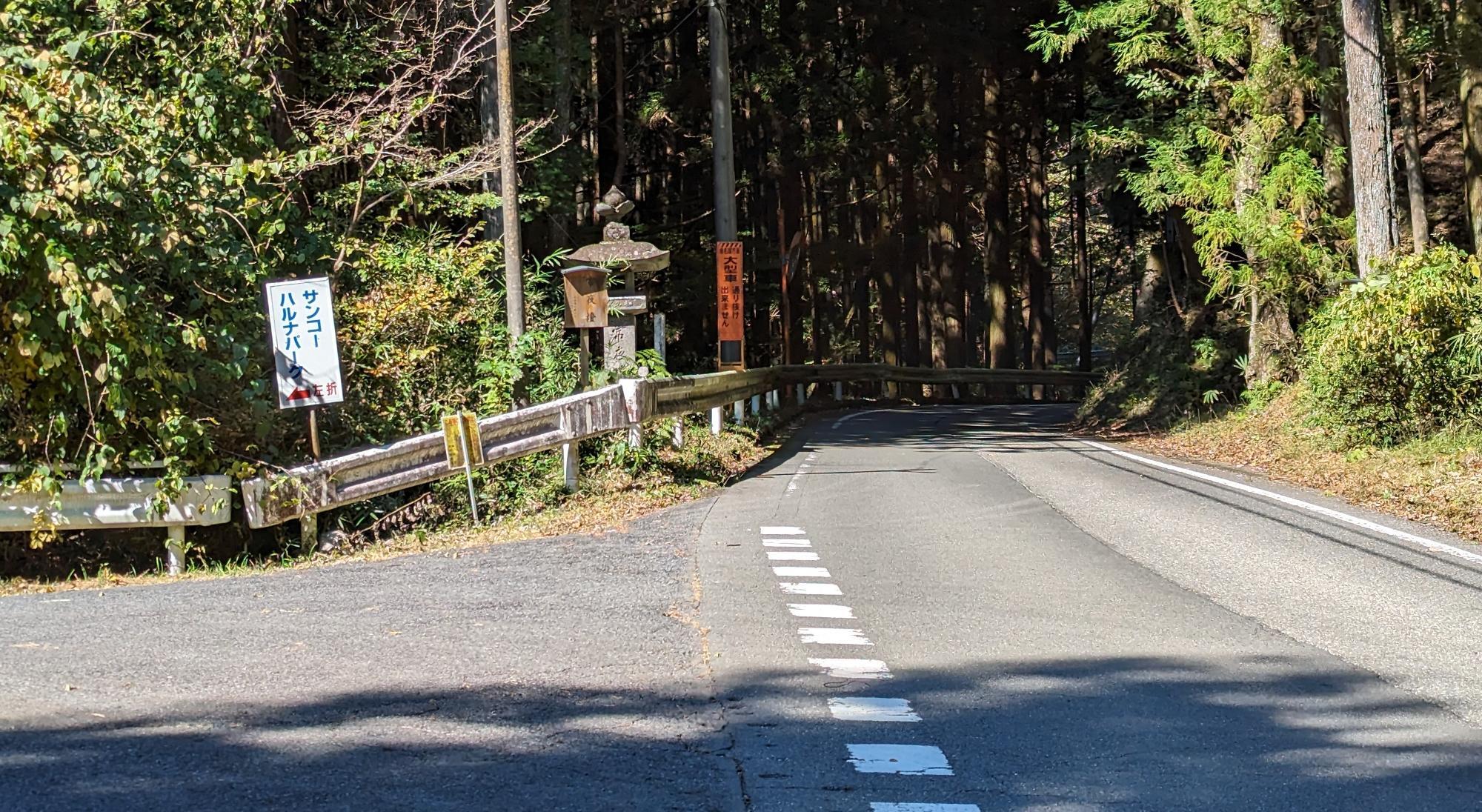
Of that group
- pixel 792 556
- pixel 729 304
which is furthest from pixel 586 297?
pixel 729 304

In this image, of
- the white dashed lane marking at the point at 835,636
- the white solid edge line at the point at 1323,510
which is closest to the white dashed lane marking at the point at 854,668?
the white dashed lane marking at the point at 835,636

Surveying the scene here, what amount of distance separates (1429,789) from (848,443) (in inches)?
693

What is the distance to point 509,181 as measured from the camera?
15844 millimetres

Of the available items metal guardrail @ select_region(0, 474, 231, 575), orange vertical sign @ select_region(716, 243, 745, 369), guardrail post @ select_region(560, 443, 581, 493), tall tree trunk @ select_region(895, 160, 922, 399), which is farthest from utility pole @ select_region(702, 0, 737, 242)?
tall tree trunk @ select_region(895, 160, 922, 399)

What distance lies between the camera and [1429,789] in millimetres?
Answer: 5016

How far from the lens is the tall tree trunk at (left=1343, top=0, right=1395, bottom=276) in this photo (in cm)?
1842

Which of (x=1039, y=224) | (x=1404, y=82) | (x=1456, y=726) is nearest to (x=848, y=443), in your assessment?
(x=1404, y=82)

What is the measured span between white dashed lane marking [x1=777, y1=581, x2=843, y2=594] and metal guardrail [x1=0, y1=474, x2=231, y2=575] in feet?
17.7

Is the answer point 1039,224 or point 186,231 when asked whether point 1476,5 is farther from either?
point 1039,224

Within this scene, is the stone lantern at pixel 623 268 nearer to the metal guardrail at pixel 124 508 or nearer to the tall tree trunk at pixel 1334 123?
the metal guardrail at pixel 124 508

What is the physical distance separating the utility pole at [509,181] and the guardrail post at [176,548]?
5.18 metres

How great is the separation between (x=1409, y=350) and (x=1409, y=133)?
866 cm

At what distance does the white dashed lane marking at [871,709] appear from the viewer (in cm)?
600

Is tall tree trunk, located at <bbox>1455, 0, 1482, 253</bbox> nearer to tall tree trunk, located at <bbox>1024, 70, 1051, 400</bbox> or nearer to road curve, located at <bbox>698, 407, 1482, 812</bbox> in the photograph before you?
road curve, located at <bbox>698, 407, 1482, 812</bbox>
